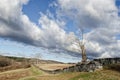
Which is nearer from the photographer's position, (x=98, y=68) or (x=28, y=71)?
(x=98, y=68)

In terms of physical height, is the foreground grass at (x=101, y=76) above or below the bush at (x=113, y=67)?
below

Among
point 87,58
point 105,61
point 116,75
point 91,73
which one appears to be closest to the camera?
point 116,75

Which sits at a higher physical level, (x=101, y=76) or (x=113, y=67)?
(x=113, y=67)

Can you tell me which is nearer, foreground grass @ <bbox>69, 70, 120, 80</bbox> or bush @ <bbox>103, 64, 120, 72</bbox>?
foreground grass @ <bbox>69, 70, 120, 80</bbox>

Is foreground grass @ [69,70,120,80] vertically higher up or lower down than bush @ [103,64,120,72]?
lower down

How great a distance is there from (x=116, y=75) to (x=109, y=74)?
3.92 feet

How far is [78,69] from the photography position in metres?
45.6

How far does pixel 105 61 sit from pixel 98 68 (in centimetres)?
188

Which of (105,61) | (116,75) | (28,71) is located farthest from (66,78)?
(28,71)

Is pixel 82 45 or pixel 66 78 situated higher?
pixel 82 45

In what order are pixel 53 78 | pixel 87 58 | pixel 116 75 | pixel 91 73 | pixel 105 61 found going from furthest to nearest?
pixel 87 58 → pixel 53 78 → pixel 105 61 → pixel 91 73 → pixel 116 75

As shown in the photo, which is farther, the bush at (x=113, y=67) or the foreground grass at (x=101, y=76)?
the bush at (x=113, y=67)

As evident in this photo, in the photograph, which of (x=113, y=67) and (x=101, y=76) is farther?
(x=113, y=67)

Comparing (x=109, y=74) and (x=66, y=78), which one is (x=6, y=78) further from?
(x=109, y=74)
